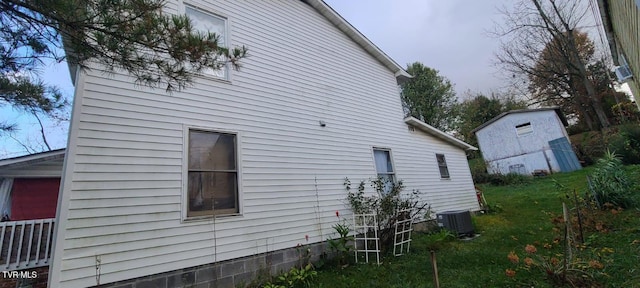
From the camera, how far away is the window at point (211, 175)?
4.47 metres

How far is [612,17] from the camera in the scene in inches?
240

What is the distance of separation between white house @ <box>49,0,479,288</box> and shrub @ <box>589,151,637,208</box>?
405 cm

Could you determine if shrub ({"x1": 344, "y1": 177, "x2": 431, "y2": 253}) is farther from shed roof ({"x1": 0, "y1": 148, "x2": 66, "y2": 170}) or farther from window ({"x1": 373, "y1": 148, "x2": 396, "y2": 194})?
shed roof ({"x1": 0, "y1": 148, "x2": 66, "y2": 170})

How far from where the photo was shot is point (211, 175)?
15.5 ft

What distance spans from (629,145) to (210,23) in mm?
18930

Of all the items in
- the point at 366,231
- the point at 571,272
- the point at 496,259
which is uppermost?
the point at 366,231

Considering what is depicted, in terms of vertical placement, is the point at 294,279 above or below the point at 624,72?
below

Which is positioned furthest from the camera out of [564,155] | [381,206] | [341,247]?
[564,155]

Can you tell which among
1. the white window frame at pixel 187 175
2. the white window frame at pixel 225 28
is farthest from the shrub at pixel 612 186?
the white window frame at pixel 225 28

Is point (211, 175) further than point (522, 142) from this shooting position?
No

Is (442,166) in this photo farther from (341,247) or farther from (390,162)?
(341,247)

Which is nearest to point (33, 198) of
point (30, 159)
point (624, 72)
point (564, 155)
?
point (30, 159)

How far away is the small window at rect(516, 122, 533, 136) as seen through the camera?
17.5m

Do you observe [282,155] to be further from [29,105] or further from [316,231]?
[29,105]
